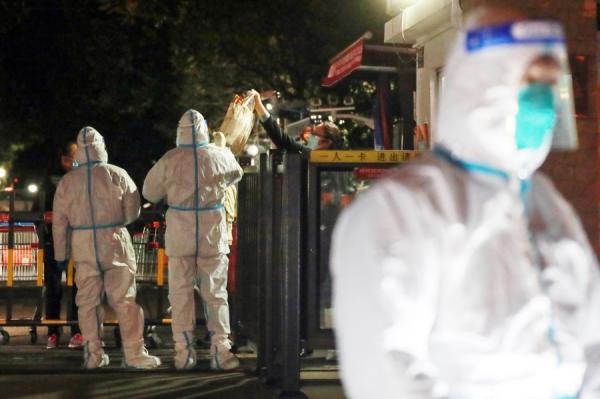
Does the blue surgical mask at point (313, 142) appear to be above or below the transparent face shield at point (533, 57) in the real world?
above

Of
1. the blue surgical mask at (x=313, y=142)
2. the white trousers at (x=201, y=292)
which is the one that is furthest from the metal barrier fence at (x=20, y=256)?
the blue surgical mask at (x=313, y=142)

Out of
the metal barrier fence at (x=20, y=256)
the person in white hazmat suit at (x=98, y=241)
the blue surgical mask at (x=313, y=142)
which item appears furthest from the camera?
the metal barrier fence at (x=20, y=256)

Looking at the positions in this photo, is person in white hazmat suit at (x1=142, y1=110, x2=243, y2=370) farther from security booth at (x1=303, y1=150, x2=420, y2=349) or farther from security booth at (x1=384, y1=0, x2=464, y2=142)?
security booth at (x1=384, y1=0, x2=464, y2=142)

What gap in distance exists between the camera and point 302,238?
28.6 feet

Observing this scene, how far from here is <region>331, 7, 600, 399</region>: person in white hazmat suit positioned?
2.78 m

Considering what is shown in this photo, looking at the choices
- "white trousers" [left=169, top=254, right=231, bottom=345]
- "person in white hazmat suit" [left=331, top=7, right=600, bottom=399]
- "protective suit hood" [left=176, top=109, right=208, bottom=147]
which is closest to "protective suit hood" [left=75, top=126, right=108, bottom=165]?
"protective suit hood" [left=176, top=109, right=208, bottom=147]

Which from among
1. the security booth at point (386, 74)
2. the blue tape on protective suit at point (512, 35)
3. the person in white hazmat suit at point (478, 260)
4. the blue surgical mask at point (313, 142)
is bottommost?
the person in white hazmat suit at point (478, 260)

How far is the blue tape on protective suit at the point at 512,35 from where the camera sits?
3.00 metres

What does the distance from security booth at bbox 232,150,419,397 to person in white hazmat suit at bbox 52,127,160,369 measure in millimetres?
1632

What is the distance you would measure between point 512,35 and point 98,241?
7.68 meters

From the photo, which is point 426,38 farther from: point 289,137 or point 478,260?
point 478,260

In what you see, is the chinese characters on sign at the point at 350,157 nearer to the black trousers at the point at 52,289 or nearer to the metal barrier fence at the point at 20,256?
the black trousers at the point at 52,289

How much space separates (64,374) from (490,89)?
7954 mm

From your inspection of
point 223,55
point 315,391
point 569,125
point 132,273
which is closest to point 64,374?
point 132,273
